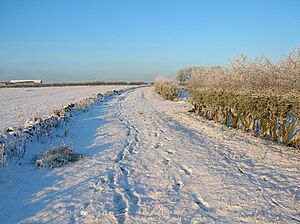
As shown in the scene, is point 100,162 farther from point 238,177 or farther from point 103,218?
point 238,177

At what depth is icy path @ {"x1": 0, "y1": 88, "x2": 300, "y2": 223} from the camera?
420 centimetres

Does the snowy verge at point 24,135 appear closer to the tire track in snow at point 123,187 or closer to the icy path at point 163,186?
the icy path at point 163,186

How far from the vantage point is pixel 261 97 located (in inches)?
344

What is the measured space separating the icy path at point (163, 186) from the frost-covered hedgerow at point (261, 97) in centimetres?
93

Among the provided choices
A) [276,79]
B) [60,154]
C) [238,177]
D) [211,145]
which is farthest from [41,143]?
[276,79]

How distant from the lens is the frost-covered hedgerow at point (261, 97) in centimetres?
787

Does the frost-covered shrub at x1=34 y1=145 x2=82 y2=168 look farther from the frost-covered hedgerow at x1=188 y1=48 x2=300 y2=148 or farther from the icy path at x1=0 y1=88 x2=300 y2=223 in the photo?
the frost-covered hedgerow at x1=188 y1=48 x2=300 y2=148

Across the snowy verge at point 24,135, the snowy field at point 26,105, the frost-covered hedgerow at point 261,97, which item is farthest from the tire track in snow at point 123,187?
the snowy field at point 26,105

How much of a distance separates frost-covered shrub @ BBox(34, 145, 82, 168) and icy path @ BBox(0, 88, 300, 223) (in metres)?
0.27

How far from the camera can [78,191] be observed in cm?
509

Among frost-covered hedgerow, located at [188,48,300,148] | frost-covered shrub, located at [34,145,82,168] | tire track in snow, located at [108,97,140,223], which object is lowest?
tire track in snow, located at [108,97,140,223]

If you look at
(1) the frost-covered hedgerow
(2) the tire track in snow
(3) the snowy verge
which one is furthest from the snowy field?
(1) the frost-covered hedgerow

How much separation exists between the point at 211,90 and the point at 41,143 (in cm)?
864

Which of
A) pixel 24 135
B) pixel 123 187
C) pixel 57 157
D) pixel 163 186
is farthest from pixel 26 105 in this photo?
pixel 163 186
